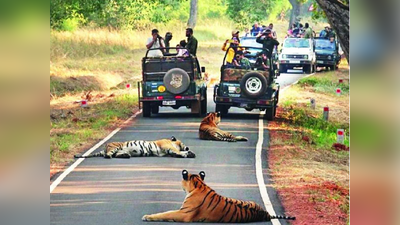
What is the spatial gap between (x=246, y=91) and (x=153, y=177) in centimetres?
194

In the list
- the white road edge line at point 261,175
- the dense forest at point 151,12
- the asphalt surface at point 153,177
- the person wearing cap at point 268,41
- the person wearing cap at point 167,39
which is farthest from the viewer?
the person wearing cap at point 268,41

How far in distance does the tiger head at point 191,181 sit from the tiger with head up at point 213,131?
121 centimetres

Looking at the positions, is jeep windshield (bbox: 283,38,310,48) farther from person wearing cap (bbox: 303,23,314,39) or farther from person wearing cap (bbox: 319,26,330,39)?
person wearing cap (bbox: 319,26,330,39)

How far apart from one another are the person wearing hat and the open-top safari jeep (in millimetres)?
82

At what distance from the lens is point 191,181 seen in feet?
21.7

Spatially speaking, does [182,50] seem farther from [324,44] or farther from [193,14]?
[324,44]

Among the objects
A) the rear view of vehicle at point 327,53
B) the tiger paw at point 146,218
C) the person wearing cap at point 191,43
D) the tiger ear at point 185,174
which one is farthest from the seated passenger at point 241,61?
the tiger paw at point 146,218

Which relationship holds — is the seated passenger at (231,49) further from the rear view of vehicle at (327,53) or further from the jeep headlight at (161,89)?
the rear view of vehicle at (327,53)

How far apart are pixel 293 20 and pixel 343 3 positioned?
2.32 feet

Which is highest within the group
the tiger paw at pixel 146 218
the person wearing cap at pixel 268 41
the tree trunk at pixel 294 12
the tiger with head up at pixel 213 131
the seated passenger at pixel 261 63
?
the tree trunk at pixel 294 12

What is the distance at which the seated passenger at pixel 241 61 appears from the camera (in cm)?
863

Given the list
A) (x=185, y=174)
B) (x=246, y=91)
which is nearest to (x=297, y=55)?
(x=246, y=91)

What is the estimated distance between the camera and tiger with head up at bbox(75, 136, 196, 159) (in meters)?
7.62

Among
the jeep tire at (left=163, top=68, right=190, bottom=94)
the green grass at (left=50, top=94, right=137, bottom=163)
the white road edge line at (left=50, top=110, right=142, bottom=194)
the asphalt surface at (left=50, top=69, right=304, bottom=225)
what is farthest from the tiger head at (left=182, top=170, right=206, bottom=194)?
the green grass at (left=50, top=94, right=137, bottom=163)
